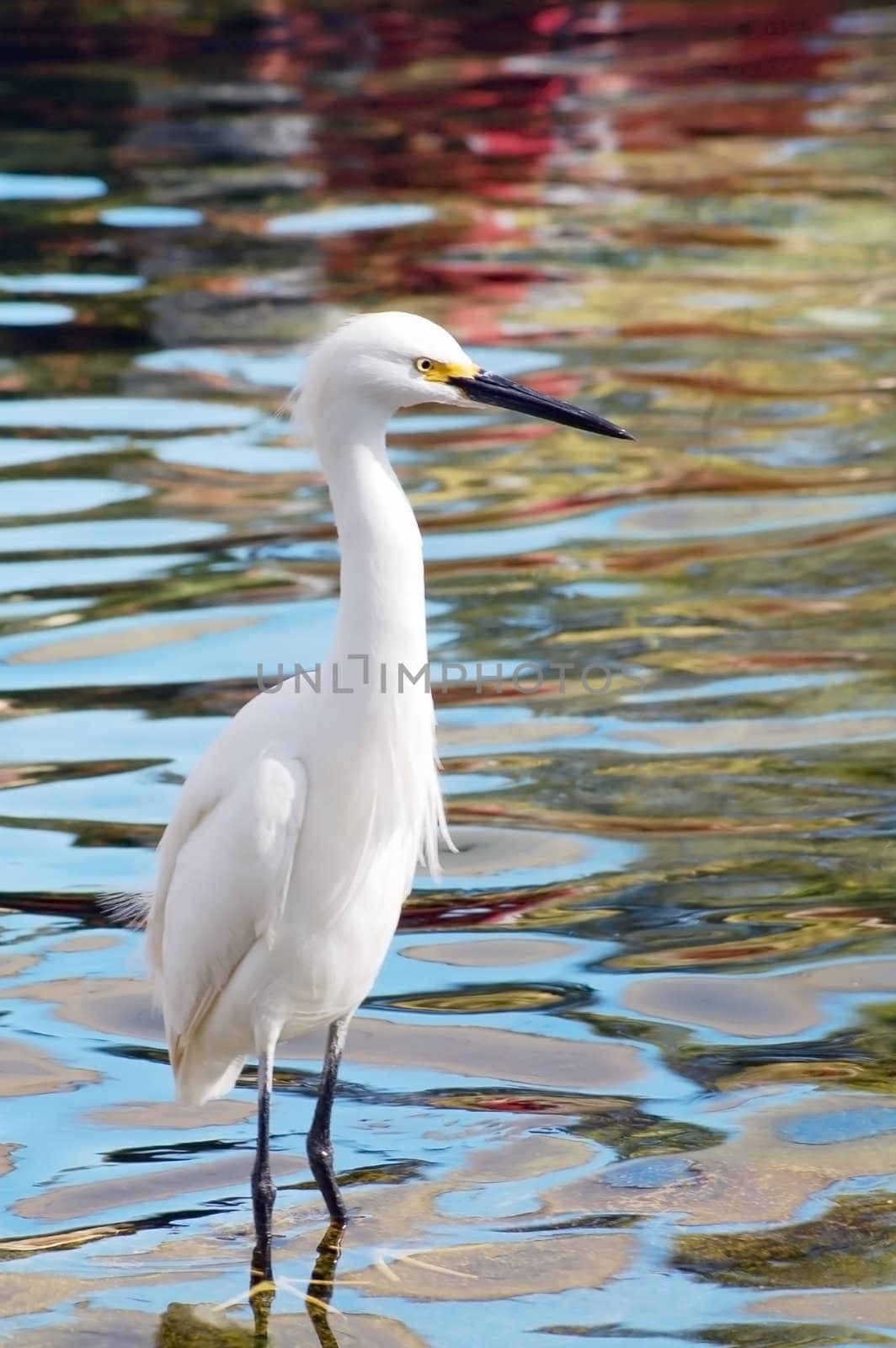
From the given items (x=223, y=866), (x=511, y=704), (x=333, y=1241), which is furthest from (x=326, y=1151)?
(x=511, y=704)

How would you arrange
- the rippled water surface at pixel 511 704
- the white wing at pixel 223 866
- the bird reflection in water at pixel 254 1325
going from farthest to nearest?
1. the rippled water surface at pixel 511 704
2. the white wing at pixel 223 866
3. the bird reflection in water at pixel 254 1325

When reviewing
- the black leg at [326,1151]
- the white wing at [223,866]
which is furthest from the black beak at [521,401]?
the black leg at [326,1151]

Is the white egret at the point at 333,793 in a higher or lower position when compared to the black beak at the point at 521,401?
lower

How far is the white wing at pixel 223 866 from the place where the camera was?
3479mm

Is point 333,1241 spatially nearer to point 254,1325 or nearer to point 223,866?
point 254,1325

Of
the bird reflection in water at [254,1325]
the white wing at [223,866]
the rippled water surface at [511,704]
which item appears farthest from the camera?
the rippled water surface at [511,704]

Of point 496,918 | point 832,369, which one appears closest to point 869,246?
point 832,369

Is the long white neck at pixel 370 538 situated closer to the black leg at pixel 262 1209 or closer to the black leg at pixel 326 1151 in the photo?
the black leg at pixel 326 1151

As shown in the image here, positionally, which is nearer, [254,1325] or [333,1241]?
[254,1325]

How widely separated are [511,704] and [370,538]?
3120 millimetres

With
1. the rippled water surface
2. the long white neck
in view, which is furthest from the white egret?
the rippled water surface

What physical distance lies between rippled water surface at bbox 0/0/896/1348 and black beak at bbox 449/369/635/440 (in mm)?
1422

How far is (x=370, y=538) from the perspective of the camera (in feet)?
11.3

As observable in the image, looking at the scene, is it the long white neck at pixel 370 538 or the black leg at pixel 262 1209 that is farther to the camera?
the black leg at pixel 262 1209
